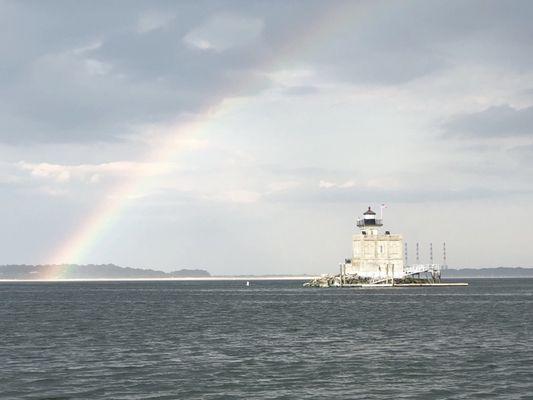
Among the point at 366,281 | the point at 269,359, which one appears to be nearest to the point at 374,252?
the point at 366,281

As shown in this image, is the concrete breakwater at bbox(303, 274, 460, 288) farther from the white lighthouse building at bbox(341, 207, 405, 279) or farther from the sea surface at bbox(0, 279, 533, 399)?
the sea surface at bbox(0, 279, 533, 399)

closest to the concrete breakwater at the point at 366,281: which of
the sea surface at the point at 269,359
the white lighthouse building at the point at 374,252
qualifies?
the white lighthouse building at the point at 374,252

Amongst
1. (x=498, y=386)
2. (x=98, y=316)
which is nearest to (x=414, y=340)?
(x=498, y=386)

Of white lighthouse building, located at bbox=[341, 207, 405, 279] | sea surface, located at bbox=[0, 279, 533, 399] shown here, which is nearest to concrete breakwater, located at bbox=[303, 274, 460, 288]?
white lighthouse building, located at bbox=[341, 207, 405, 279]

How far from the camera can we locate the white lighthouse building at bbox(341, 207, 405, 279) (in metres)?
156

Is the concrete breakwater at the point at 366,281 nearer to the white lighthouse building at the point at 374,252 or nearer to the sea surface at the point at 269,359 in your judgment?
the white lighthouse building at the point at 374,252

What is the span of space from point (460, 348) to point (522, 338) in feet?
27.7

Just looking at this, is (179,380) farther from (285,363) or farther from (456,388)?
(456,388)

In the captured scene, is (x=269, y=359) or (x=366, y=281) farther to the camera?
(x=366, y=281)

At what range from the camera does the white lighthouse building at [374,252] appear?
155750 millimetres

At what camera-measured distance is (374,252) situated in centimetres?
15712

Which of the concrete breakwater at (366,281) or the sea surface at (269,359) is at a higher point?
the concrete breakwater at (366,281)

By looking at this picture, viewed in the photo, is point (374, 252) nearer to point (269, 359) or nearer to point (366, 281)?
point (366, 281)

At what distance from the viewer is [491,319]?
72438mm
